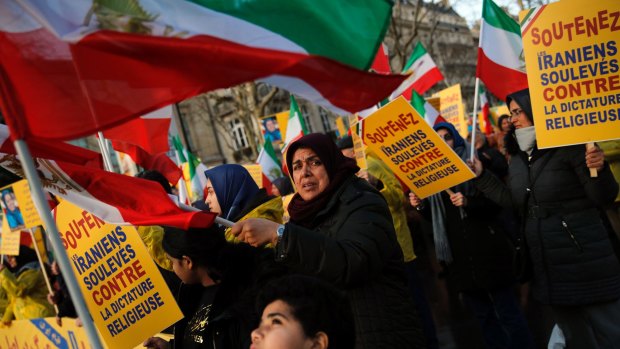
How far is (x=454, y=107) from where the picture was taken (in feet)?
30.6

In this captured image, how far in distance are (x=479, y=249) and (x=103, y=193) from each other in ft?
9.68

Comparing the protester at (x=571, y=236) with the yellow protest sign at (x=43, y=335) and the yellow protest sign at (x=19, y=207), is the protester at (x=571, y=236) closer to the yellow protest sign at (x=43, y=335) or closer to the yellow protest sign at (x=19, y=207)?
the yellow protest sign at (x=43, y=335)

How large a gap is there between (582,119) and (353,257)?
5.54 ft

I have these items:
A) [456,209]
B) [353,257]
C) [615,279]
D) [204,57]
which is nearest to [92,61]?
[204,57]

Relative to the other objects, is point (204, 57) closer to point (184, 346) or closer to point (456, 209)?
point (184, 346)

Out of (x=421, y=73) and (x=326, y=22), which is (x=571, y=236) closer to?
(x=326, y=22)

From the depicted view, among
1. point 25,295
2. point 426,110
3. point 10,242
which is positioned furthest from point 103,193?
point 426,110

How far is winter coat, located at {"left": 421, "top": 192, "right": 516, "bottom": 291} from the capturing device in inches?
169

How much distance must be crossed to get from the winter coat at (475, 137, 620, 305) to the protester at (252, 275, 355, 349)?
1.86m

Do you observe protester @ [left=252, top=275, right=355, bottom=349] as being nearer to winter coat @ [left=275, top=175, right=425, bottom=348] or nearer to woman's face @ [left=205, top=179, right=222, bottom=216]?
winter coat @ [left=275, top=175, right=425, bottom=348]

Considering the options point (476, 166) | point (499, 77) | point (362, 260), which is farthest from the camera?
point (499, 77)

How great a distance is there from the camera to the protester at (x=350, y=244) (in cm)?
217

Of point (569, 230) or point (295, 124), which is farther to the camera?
point (295, 124)

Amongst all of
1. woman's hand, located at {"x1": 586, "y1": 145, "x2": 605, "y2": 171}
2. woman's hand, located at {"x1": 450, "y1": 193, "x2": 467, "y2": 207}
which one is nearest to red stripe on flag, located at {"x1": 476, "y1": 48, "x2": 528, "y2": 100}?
woman's hand, located at {"x1": 450, "y1": 193, "x2": 467, "y2": 207}
